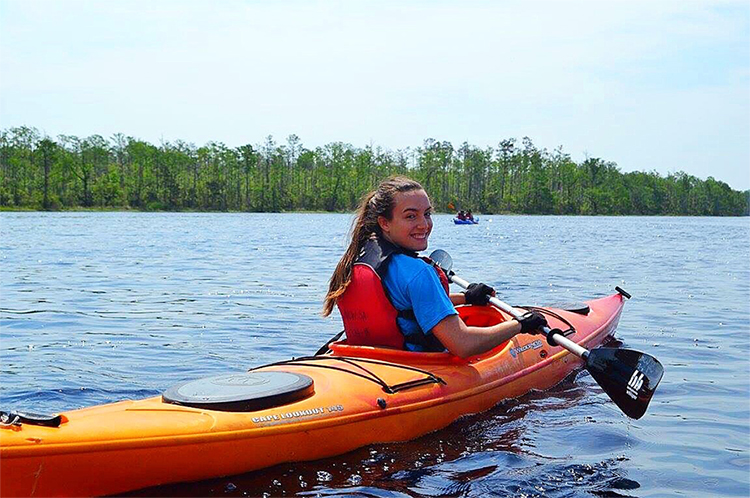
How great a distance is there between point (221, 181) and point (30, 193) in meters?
18.5

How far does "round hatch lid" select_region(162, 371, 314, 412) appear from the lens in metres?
3.70

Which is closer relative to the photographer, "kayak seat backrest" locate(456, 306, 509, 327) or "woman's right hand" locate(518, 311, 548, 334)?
"woman's right hand" locate(518, 311, 548, 334)

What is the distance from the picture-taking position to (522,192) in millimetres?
81375

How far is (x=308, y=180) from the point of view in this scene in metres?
80.4

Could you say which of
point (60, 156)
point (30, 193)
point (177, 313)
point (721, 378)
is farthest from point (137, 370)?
point (60, 156)

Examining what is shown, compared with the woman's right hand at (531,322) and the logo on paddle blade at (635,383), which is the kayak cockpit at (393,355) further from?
the logo on paddle blade at (635,383)

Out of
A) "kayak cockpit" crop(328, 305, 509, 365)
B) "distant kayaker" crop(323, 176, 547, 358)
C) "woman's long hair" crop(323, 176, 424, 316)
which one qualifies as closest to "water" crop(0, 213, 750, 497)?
"kayak cockpit" crop(328, 305, 509, 365)

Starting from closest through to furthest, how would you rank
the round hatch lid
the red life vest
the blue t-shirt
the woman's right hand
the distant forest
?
the round hatch lid
the blue t-shirt
the red life vest
the woman's right hand
the distant forest

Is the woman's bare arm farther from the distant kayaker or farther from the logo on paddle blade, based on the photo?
the logo on paddle blade

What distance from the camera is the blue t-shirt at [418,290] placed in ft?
14.5

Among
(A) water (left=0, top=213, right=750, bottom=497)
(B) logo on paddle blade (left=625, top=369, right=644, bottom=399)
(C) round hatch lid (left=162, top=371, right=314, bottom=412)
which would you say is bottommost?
(A) water (left=0, top=213, right=750, bottom=497)

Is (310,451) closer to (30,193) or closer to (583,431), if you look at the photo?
(583,431)

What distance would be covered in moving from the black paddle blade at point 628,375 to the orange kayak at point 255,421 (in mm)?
642

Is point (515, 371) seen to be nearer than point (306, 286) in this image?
Yes
